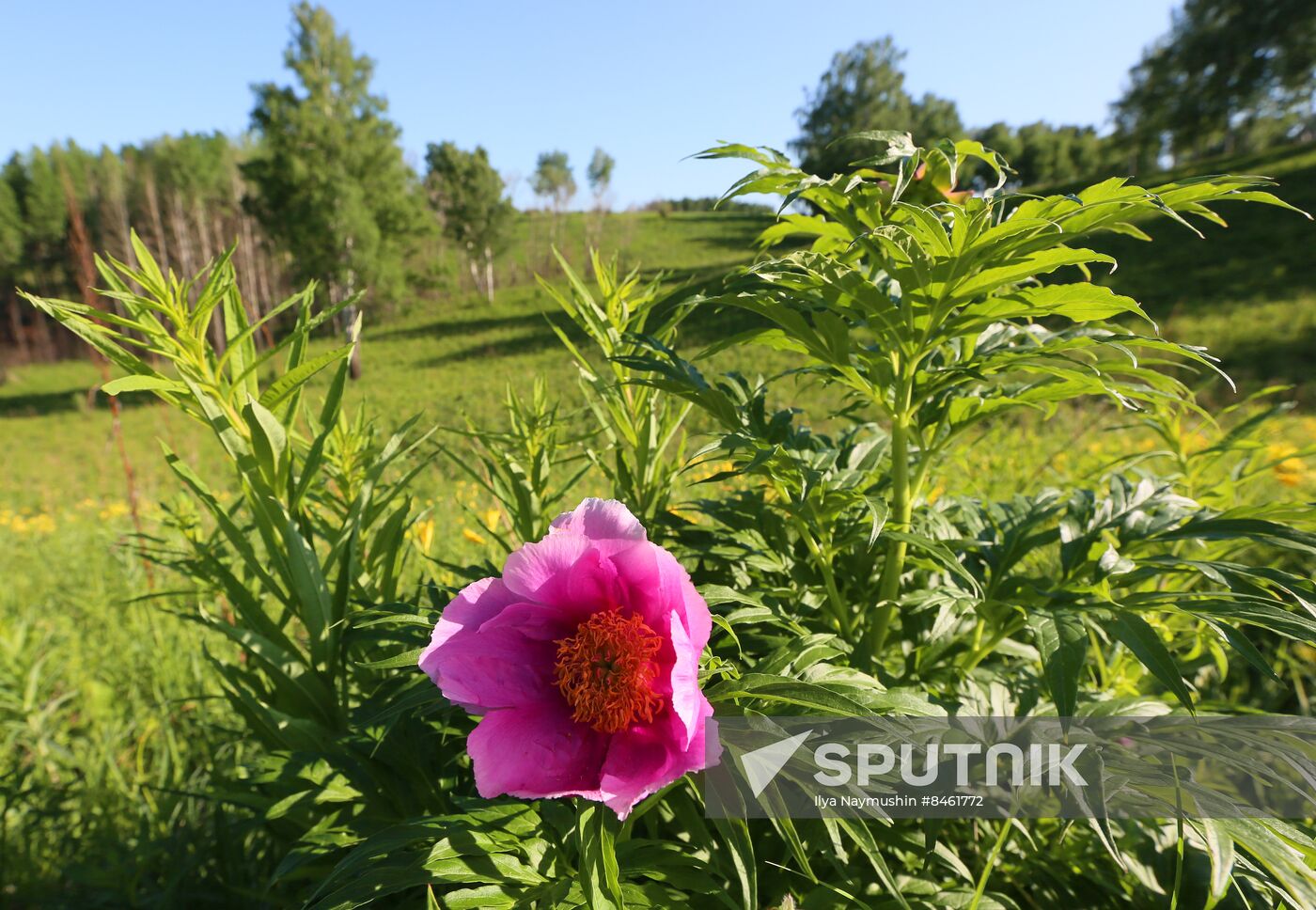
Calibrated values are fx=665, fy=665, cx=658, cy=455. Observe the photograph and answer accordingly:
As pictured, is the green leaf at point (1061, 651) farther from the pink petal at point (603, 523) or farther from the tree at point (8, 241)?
the tree at point (8, 241)

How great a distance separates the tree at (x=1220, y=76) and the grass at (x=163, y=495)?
5971 millimetres

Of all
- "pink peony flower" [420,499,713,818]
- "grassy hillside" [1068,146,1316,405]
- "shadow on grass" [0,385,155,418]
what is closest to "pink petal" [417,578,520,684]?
"pink peony flower" [420,499,713,818]

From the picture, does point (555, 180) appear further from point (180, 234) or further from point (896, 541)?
point (896, 541)

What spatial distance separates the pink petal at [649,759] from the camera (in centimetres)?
59

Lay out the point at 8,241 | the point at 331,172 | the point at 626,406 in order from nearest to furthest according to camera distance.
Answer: the point at 626,406, the point at 331,172, the point at 8,241

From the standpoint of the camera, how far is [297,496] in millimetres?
946

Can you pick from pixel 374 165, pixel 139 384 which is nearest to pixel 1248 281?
pixel 139 384

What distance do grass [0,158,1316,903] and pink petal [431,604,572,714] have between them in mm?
485

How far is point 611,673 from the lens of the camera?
683mm

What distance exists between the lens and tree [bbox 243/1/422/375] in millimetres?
19297

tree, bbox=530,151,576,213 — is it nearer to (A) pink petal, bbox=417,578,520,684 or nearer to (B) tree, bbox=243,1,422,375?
(B) tree, bbox=243,1,422,375

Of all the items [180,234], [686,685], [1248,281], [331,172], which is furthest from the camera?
[180,234]

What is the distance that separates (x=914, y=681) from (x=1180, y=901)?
541 mm

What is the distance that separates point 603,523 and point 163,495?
4676 millimetres
